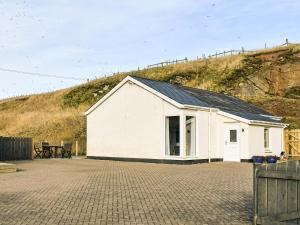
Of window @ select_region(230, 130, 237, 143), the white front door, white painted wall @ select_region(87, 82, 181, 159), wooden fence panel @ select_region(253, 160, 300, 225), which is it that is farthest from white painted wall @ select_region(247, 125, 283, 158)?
wooden fence panel @ select_region(253, 160, 300, 225)

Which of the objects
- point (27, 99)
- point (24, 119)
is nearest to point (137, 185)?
point (24, 119)

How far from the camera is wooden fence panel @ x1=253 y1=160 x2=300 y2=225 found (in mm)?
7051

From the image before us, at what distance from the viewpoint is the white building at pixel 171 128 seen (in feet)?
80.7

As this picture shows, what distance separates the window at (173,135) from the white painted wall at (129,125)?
14.4 inches

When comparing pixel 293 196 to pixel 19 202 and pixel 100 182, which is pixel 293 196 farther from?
pixel 100 182

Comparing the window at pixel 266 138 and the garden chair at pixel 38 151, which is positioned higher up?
the window at pixel 266 138

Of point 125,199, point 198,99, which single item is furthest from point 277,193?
point 198,99

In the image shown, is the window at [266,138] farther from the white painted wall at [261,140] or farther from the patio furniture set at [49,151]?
the patio furniture set at [49,151]

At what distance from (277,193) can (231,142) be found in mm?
18752

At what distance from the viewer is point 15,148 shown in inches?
1110

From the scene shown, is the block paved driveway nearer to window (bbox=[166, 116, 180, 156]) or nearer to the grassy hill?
window (bbox=[166, 116, 180, 156])

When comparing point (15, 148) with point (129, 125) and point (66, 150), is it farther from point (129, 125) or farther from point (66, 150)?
point (129, 125)

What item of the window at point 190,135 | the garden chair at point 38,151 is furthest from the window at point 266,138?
the garden chair at point 38,151

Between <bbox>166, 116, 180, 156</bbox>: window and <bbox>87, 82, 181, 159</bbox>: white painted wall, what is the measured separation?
0.37 metres
